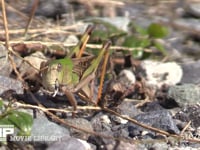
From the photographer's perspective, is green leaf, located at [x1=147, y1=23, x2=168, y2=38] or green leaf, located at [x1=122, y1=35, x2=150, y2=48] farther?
green leaf, located at [x1=147, y1=23, x2=168, y2=38]

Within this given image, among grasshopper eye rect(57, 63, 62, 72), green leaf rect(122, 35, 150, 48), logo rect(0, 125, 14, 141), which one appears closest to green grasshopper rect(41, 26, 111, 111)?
grasshopper eye rect(57, 63, 62, 72)

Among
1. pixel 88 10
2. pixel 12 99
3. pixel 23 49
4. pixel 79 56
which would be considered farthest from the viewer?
pixel 88 10

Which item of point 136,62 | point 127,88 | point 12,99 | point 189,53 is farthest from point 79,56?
point 189,53

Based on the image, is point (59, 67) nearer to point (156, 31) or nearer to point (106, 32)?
point (106, 32)

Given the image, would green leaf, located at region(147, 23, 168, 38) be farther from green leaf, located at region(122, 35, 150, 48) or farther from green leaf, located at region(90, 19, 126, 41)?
green leaf, located at region(90, 19, 126, 41)

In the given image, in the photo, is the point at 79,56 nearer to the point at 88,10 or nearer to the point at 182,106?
the point at 182,106

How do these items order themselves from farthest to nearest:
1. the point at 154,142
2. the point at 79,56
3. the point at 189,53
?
the point at 189,53 < the point at 79,56 < the point at 154,142

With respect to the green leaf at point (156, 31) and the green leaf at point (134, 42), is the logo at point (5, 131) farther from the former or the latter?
the green leaf at point (156, 31)

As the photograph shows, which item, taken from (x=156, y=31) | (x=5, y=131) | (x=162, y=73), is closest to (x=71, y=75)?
(x=5, y=131)
